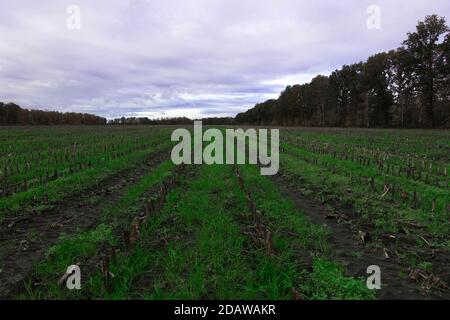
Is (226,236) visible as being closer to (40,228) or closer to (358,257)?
(358,257)

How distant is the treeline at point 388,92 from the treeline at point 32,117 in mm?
63520

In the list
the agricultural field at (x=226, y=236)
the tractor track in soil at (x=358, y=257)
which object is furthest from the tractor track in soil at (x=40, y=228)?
the tractor track in soil at (x=358, y=257)

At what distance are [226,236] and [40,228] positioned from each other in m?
3.42

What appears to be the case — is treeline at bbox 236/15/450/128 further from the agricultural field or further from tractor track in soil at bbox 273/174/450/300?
tractor track in soil at bbox 273/174/450/300

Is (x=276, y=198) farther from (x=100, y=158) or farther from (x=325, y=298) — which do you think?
(x=100, y=158)

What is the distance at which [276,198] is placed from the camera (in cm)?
846

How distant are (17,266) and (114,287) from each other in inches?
64.8

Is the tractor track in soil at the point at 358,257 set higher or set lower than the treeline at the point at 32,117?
lower

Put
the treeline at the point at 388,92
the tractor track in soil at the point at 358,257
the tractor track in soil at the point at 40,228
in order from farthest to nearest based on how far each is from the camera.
Answer: the treeline at the point at 388,92
the tractor track in soil at the point at 40,228
the tractor track in soil at the point at 358,257

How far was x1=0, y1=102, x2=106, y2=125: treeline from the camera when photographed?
80000 millimetres

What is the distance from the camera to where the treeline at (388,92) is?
43.3m

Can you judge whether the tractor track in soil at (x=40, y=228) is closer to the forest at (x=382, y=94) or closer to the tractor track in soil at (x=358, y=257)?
the tractor track in soil at (x=358, y=257)

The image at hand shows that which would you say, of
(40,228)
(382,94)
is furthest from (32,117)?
(40,228)

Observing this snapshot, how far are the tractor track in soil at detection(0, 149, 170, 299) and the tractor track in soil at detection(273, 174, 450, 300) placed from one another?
4267 millimetres
